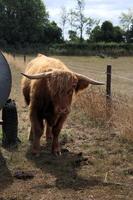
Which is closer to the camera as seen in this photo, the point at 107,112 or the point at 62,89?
the point at 62,89

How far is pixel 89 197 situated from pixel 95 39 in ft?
310

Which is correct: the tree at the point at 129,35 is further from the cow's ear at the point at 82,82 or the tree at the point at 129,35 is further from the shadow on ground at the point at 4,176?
the shadow on ground at the point at 4,176

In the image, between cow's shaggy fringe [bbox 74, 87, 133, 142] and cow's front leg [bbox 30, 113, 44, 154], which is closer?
cow's front leg [bbox 30, 113, 44, 154]

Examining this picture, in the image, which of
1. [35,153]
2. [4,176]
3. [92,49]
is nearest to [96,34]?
[92,49]

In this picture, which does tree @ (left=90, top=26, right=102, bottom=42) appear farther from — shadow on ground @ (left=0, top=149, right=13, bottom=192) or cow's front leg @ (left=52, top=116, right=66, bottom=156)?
shadow on ground @ (left=0, top=149, right=13, bottom=192)

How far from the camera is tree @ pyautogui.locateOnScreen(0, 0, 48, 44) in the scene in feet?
291

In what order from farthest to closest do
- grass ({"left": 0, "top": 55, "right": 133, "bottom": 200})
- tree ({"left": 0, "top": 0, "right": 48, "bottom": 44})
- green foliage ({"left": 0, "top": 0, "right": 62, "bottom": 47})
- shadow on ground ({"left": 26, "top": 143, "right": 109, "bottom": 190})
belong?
1. tree ({"left": 0, "top": 0, "right": 48, "bottom": 44})
2. green foliage ({"left": 0, "top": 0, "right": 62, "bottom": 47})
3. shadow on ground ({"left": 26, "top": 143, "right": 109, "bottom": 190})
4. grass ({"left": 0, "top": 55, "right": 133, "bottom": 200})

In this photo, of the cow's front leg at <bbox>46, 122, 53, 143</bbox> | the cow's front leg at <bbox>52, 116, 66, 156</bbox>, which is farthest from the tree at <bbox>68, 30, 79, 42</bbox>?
the cow's front leg at <bbox>52, 116, 66, 156</bbox>

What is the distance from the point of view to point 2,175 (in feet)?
25.7

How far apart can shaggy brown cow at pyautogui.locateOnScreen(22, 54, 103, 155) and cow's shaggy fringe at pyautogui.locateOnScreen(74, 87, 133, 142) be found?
55.0 inches

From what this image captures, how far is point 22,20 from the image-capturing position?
307ft

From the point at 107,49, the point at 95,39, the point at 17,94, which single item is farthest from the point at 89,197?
the point at 95,39

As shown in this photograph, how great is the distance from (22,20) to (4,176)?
87.3 meters

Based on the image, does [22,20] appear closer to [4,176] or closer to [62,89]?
[62,89]
